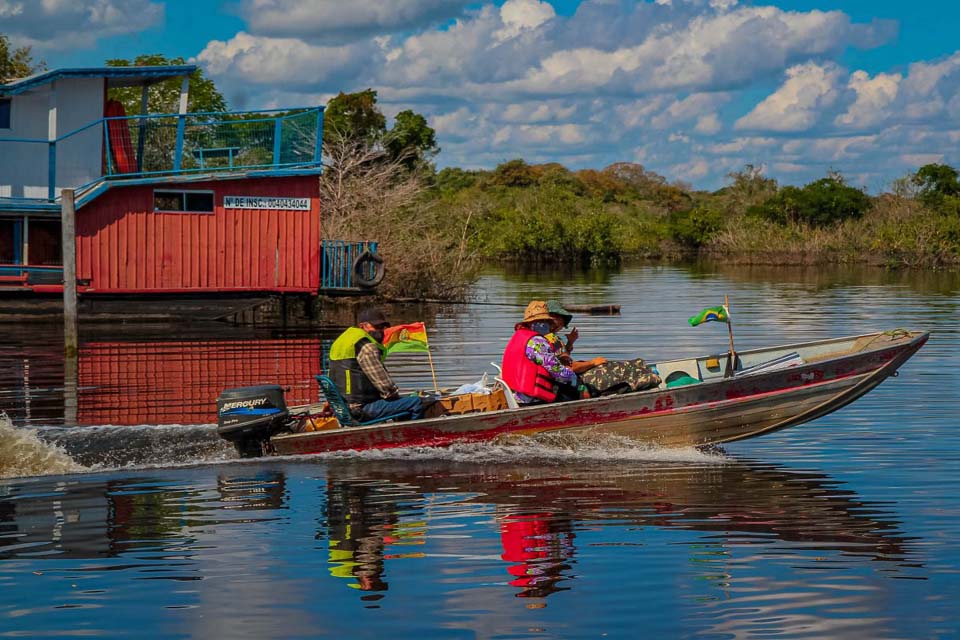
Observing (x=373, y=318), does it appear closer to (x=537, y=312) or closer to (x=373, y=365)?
(x=373, y=365)

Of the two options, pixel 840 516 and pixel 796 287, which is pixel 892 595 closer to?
pixel 840 516

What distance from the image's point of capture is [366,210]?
3541cm

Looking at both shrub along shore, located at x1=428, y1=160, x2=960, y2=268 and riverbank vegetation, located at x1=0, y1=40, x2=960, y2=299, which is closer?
riverbank vegetation, located at x1=0, y1=40, x2=960, y2=299

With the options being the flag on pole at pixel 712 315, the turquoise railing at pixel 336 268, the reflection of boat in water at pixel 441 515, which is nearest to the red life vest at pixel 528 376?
the reflection of boat in water at pixel 441 515

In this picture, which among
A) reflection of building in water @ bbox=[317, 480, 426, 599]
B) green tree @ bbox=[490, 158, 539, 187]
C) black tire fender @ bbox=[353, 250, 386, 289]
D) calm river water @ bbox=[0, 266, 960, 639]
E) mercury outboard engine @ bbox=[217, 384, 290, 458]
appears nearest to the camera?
calm river water @ bbox=[0, 266, 960, 639]

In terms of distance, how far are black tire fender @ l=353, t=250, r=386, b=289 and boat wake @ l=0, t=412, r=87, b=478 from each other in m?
17.9

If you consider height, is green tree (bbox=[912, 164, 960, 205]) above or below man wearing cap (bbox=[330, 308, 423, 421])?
above

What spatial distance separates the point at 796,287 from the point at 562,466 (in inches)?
1359

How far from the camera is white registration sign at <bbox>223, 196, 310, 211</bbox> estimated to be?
95.5 feet

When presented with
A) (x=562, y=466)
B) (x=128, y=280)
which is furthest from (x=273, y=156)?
(x=562, y=466)

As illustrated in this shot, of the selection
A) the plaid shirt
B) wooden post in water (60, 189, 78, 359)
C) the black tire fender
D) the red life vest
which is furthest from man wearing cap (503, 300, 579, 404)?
the black tire fender

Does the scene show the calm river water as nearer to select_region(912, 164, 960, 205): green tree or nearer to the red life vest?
the red life vest

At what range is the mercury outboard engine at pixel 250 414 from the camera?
12.8 m

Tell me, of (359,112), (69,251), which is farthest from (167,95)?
(69,251)
